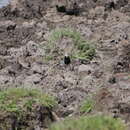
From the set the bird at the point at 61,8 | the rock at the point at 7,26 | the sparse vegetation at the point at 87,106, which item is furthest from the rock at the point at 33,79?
the bird at the point at 61,8

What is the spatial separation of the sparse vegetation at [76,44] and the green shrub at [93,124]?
12.0 feet

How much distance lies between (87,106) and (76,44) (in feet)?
10.1

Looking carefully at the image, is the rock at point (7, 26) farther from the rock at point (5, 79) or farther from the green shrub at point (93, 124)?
the green shrub at point (93, 124)

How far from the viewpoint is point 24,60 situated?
9633 millimetres

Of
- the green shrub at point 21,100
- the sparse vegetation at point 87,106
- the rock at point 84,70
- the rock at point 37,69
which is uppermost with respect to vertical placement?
the green shrub at point 21,100

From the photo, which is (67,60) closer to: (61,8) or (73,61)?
(73,61)

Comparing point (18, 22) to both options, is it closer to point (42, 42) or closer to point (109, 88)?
point (42, 42)

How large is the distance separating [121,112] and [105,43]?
3.99m

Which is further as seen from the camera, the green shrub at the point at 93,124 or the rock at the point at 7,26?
the rock at the point at 7,26

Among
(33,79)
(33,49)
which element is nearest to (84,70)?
(33,79)

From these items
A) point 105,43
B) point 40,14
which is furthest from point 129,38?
point 40,14

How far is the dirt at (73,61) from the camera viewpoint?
7.52m

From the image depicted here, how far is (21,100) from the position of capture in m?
6.89

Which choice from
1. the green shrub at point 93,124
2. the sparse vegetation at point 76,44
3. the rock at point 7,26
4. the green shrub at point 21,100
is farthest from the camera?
the rock at point 7,26
